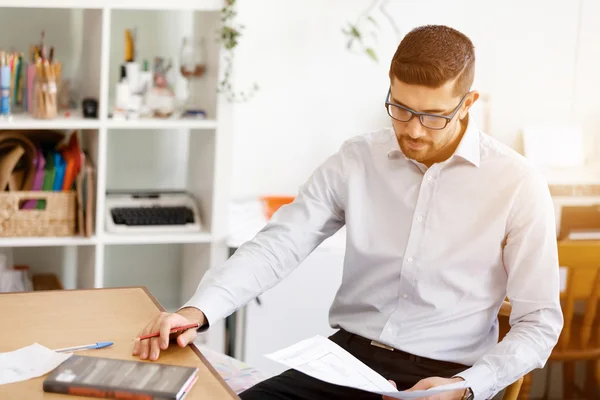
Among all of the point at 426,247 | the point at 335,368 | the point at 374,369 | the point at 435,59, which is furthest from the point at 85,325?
the point at 435,59

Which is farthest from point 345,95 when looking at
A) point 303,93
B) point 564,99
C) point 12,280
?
point 12,280

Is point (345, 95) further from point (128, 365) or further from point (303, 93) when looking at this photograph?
point (128, 365)

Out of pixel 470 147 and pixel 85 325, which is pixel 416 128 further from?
pixel 85 325

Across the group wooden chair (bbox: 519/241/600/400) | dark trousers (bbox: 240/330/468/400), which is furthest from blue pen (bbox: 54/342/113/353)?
wooden chair (bbox: 519/241/600/400)

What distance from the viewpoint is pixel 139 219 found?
297cm

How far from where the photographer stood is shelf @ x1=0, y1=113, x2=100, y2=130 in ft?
8.97

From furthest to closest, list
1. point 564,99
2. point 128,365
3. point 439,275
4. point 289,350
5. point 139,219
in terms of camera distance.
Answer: point 564,99
point 139,219
point 439,275
point 289,350
point 128,365

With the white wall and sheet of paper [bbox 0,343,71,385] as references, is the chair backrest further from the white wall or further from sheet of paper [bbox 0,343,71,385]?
sheet of paper [bbox 0,343,71,385]

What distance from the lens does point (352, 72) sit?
3412mm

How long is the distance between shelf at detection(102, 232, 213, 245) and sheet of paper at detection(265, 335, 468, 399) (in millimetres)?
1296

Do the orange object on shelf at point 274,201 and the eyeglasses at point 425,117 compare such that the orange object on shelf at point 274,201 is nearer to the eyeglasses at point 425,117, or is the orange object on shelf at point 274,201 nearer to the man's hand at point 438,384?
the eyeglasses at point 425,117

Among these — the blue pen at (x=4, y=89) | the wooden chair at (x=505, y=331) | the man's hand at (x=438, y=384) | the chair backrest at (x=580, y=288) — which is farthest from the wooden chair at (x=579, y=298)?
the blue pen at (x=4, y=89)

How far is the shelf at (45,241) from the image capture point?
9.22 feet

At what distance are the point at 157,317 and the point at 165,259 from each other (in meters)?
1.76
